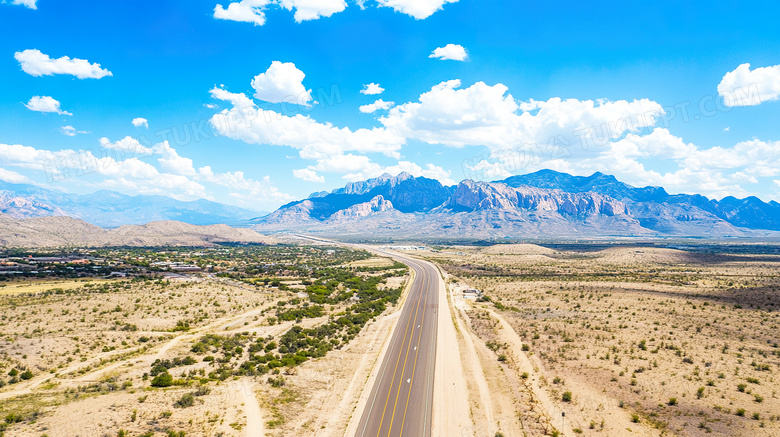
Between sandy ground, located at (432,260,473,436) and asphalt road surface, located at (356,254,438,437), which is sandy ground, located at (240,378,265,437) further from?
sandy ground, located at (432,260,473,436)

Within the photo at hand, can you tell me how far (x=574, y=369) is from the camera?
3962 cm

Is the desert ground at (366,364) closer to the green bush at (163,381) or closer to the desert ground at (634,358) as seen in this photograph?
the desert ground at (634,358)

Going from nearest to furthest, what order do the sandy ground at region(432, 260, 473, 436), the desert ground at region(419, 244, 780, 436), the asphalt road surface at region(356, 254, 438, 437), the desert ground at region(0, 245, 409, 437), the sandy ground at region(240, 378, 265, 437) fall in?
the sandy ground at region(240, 378, 265, 437) → the desert ground at region(0, 245, 409, 437) → the desert ground at region(419, 244, 780, 436) → the sandy ground at region(432, 260, 473, 436) → the asphalt road surface at region(356, 254, 438, 437)

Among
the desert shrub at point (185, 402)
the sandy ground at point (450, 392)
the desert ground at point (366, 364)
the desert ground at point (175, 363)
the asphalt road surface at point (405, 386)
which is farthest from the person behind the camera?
the desert shrub at point (185, 402)

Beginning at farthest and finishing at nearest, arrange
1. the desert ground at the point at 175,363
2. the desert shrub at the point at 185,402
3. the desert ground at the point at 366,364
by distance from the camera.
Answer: the desert shrub at the point at 185,402 → the desert ground at the point at 366,364 → the desert ground at the point at 175,363

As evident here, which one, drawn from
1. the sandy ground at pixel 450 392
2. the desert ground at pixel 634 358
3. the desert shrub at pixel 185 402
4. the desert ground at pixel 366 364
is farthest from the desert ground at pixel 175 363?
the desert ground at pixel 634 358

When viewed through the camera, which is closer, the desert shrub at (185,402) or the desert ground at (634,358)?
the desert ground at (634,358)

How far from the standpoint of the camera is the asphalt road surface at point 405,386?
29734 mm

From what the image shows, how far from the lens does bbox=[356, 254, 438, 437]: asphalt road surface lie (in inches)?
1171

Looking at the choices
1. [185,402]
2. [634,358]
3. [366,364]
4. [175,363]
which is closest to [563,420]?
[634,358]

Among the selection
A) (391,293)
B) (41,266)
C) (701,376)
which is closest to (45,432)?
(701,376)

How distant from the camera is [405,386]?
3697 cm

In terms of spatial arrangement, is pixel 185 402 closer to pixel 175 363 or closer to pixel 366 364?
pixel 175 363

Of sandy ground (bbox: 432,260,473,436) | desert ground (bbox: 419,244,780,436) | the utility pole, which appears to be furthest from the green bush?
the utility pole
